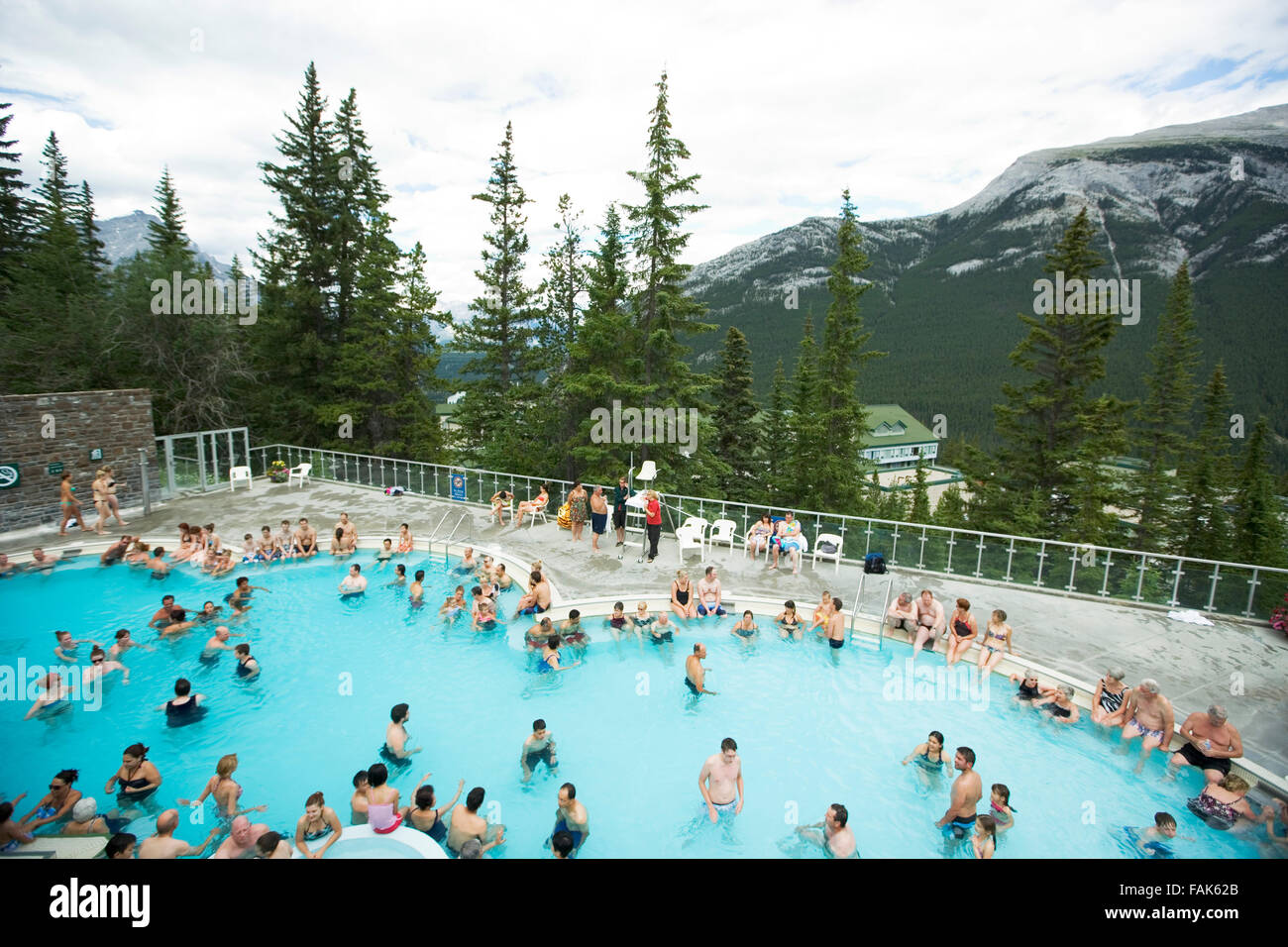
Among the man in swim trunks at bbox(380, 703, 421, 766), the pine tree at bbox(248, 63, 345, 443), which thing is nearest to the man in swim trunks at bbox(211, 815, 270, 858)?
the man in swim trunks at bbox(380, 703, 421, 766)

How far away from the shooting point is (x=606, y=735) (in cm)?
834

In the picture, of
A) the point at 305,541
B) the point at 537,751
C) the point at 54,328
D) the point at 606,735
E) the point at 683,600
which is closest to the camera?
the point at 537,751

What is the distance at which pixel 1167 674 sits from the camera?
8406mm

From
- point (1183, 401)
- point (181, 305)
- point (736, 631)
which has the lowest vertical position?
point (736, 631)

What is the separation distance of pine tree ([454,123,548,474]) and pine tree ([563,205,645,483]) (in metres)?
4.36

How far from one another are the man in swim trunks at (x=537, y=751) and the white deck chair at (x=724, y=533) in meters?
6.52

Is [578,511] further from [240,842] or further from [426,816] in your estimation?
[240,842]

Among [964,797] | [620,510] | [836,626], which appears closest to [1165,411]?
[836,626]

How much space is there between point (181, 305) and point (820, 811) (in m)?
29.1

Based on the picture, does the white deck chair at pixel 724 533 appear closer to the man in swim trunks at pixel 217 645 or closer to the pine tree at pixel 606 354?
the pine tree at pixel 606 354

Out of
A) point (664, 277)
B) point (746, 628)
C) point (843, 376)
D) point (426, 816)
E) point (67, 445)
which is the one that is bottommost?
point (426, 816)

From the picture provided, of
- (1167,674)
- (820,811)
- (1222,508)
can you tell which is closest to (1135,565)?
(1167,674)

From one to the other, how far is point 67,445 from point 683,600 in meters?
16.3
